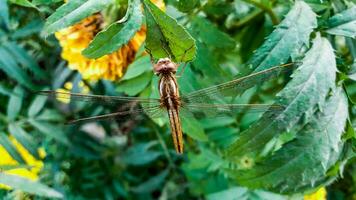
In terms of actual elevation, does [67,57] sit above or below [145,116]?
above

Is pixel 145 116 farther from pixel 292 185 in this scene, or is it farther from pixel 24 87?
pixel 24 87

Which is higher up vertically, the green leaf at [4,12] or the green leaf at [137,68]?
the green leaf at [4,12]

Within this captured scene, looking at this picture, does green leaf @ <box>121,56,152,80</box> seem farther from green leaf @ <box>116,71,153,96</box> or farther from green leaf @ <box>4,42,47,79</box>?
green leaf @ <box>4,42,47,79</box>

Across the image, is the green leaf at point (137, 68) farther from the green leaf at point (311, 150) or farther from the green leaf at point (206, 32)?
the green leaf at point (311, 150)

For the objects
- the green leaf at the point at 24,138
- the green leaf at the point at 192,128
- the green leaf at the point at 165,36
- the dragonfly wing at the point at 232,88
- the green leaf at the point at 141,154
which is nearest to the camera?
the green leaf at the point at 165,36

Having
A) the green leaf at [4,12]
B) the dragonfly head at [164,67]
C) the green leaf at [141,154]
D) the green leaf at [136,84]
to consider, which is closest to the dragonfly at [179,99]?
A: the dragonfly head at [164,67]

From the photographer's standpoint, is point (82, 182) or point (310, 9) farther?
point (82, 182)

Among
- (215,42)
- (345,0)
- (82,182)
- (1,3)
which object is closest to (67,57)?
(1,3)
